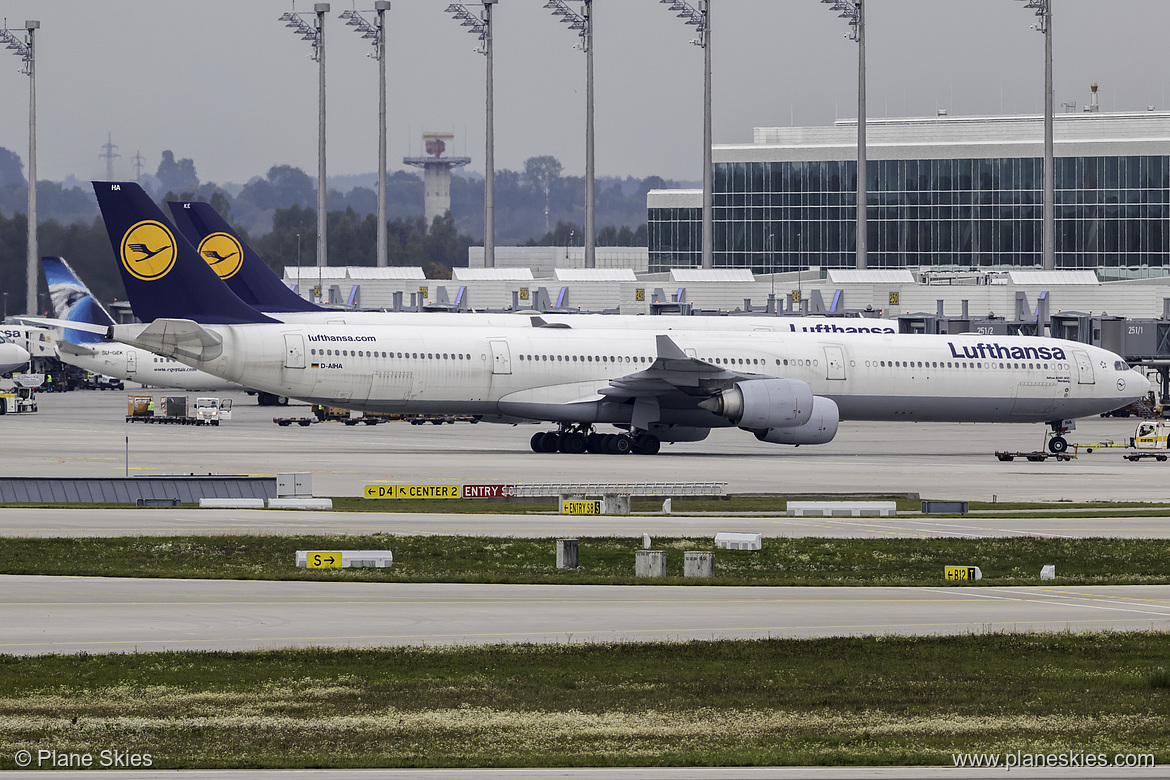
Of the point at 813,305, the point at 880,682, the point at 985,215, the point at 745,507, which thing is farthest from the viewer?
the point at 985,215

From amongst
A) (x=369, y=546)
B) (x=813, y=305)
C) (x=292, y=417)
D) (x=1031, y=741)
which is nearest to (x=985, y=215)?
(x=813, y=305)

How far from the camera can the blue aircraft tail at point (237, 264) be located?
57594mm

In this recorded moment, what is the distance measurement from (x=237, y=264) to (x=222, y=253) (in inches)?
87.6

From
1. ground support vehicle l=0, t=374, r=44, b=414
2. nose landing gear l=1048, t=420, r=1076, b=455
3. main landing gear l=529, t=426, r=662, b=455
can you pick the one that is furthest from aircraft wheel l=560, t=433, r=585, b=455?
ground support vehicle l=0, t=374, r=44, b=414

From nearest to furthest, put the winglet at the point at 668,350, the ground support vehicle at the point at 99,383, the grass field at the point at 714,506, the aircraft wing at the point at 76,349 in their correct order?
the grass field at the point at 714,506, the winglet at the point at 668,350, the aircraft wing at the point at 76,349, the ground support vehicle at the point at 99,383

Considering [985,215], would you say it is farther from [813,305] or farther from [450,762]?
[450,762]

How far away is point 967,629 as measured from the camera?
18.5 m

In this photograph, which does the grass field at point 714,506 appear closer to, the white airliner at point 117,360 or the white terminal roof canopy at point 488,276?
the white airliner at point 117,360

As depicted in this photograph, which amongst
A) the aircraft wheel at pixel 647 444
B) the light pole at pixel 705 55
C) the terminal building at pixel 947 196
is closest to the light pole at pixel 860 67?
the light pole at pixel 705 55

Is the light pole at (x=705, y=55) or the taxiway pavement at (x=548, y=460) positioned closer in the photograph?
the taxiway pavement at (x=548, y=460)

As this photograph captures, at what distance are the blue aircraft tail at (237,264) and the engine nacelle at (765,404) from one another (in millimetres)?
17829

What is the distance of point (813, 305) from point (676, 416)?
49.2 meters

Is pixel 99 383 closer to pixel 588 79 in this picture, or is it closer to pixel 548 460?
pixel 588 79

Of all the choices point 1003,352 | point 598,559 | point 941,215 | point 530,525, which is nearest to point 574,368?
point 1003,352
